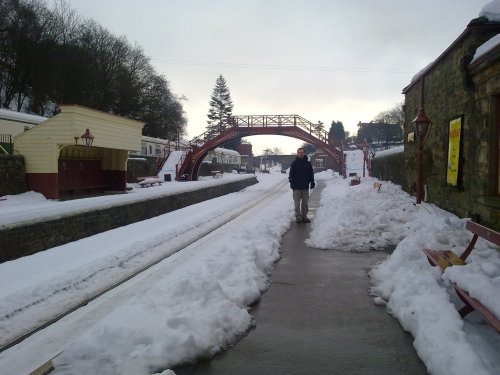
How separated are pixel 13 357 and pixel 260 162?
4027 inches

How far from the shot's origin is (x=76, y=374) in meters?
3.44

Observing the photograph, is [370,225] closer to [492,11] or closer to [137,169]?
[492,11]

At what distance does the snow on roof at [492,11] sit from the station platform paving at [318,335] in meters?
5.52

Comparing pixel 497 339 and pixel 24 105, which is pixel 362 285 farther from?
pixel 24 105

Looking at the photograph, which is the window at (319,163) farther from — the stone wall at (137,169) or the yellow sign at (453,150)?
the yellow sign at (453,150)

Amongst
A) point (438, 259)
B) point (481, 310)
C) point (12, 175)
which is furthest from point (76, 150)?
point (481, 310)

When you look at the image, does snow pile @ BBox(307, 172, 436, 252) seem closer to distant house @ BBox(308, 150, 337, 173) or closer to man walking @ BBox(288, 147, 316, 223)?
man walking @ BBox(288, 147, 316, 223)

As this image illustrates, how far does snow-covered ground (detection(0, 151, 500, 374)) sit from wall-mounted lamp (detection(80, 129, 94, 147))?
725cm

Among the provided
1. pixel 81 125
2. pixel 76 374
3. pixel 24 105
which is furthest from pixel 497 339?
pixel 24 105

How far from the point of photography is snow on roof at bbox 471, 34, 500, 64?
7104 mm

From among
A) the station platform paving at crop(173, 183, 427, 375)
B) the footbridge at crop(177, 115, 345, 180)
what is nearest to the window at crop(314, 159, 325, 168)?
the footbridge at crop(177, 115, 345, 180)

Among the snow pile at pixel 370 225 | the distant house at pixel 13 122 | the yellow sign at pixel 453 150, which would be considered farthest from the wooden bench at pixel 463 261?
the distant house at pixel 13 122

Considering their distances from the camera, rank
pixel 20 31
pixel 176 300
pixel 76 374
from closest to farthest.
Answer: pixel 76 374 < pixel 176 300 < pixel 20 31

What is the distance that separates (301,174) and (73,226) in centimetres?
599
